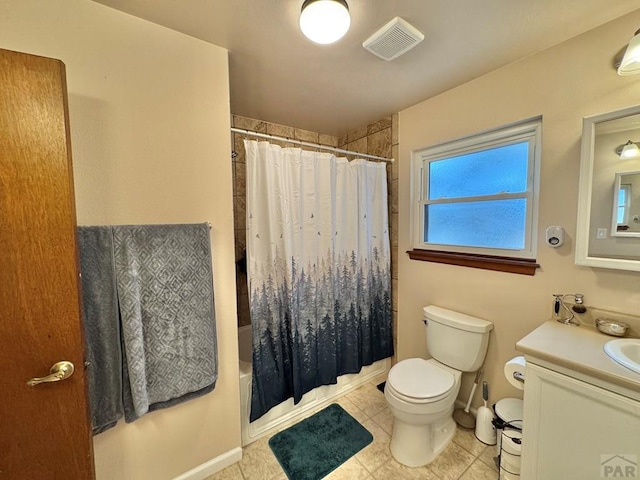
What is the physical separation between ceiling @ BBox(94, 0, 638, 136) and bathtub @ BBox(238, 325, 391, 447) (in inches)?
75.5

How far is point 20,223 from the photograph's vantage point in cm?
79

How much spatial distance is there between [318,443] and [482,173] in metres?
2.15

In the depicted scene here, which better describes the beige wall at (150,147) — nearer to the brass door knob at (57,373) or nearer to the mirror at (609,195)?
the brass door knob at (57,373)

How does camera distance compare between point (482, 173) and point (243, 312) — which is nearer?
point (482, 173)

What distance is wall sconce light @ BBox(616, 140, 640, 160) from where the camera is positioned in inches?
44.9

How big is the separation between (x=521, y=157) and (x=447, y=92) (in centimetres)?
69

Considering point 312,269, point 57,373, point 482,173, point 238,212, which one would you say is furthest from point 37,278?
point 482,173

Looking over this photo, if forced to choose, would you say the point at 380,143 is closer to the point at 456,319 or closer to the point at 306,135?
the point at 306,135

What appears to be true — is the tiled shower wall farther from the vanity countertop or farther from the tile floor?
the vanity countertop

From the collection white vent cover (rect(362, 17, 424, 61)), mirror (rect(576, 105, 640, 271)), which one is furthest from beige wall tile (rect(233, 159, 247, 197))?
mirror (rect(576, 105, 640, 271))

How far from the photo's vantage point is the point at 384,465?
1454mm

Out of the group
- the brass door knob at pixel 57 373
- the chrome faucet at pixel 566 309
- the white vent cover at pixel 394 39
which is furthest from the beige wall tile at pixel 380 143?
the brass door knob at pixel 57 373

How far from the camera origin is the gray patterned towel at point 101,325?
1.04 metres

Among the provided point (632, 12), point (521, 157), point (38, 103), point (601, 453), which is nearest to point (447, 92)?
point (521, 157)
